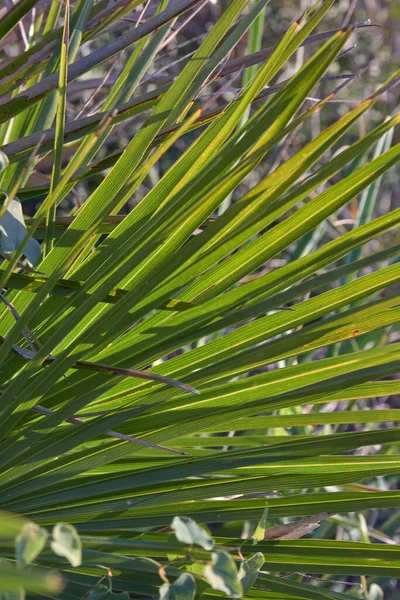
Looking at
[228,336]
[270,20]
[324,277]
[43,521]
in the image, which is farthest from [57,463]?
[270,20]

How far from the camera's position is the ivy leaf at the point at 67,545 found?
36 cm

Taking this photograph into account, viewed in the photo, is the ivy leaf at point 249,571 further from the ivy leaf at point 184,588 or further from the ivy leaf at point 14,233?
the ivy leaf at point 14,233

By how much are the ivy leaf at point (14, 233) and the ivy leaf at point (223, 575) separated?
33 centimetres

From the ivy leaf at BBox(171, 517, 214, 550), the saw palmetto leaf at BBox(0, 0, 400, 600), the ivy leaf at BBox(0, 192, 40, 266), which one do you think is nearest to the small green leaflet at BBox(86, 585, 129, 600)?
the saw palmetto leaf at BBox(0, 0, 400, 600)

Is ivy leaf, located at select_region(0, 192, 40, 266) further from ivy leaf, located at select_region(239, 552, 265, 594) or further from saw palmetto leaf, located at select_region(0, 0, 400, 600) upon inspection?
ivy leaf, located at select_region(239, 552, 265, 594)

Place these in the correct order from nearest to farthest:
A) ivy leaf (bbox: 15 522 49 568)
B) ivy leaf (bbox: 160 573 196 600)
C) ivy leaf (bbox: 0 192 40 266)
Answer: ivy leaf (bbox: 15 522 49 568) < ivy leaf (bbox: 160 573 196 600) < ivy leaf (bbox: 0 192 40 266)

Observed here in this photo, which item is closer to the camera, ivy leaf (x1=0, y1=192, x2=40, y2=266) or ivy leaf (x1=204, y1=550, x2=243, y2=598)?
ivy leaf (x1=204, y1=550, x2=243, y2=598)

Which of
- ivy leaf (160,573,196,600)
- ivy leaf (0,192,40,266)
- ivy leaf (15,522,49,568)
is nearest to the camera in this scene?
ivy leaf (15,522,49,568)

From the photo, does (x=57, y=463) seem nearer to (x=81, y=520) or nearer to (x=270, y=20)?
(x=81, y=520)

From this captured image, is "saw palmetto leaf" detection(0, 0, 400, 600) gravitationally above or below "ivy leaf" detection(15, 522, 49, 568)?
above

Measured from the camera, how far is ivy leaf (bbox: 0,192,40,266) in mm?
617

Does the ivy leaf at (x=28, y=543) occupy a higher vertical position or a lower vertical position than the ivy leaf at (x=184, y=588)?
higher

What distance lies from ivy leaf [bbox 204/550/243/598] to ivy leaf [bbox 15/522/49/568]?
113 millimetres

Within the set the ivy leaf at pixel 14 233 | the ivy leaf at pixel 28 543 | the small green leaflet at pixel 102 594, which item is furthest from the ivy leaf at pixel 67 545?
the ivy leaf at pixel 14 233
